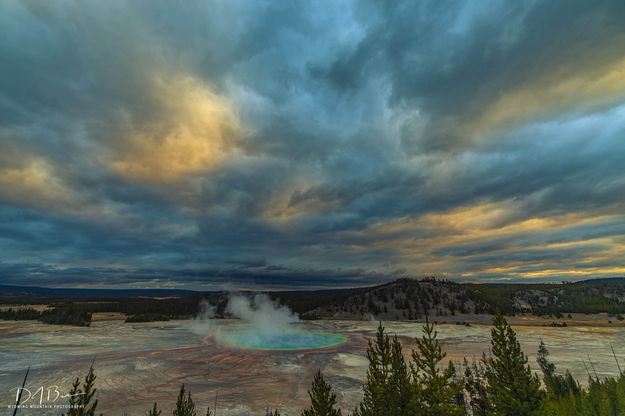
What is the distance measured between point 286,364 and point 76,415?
45.9m

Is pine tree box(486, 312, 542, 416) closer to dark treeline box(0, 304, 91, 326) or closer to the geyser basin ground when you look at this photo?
the geyser basin ground

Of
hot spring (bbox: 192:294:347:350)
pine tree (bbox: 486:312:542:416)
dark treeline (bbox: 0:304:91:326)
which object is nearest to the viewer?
pine tree (bbox: 486:312:542:416)

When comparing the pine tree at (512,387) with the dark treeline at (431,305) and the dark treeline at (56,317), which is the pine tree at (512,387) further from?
the dark treeline at (56,317)

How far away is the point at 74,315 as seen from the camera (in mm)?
116312

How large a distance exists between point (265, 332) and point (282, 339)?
14.5m

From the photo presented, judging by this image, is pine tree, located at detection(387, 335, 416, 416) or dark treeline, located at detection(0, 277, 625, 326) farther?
dark treeline, located at detection(0, 277, 625, 326)

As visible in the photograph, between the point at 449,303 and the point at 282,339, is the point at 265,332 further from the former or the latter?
the point at 449,303

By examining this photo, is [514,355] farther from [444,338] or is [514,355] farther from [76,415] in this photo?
[444,338]

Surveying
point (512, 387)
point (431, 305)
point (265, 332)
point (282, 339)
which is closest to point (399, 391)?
point (512, 387)

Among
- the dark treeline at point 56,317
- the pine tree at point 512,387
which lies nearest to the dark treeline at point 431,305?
the dark treeline at point 56,317

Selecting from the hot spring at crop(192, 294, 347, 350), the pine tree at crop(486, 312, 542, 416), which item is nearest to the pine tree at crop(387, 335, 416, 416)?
the pine tree at crop(486, 312, 542, 416)

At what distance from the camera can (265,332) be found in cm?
10075

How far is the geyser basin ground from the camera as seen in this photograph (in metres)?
76.9

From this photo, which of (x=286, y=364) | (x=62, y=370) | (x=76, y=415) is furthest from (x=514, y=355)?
(x=62, y=370)
